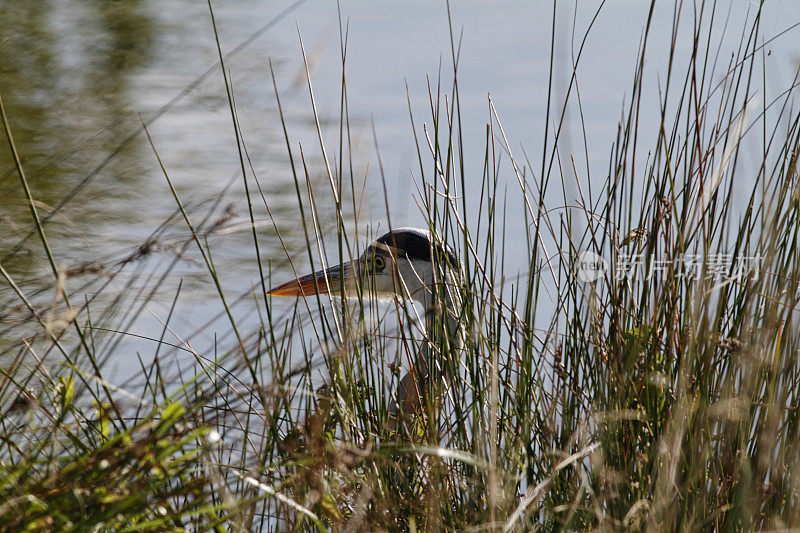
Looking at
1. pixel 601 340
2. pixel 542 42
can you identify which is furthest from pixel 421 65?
pixel 601 340

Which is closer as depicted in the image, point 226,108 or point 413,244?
point 413,244

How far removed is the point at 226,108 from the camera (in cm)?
732

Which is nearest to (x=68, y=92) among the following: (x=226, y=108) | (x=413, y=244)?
(x=226, y=108)

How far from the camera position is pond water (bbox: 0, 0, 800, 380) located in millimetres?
5109

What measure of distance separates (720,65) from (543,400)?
3.34 m

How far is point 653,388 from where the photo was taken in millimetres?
1679

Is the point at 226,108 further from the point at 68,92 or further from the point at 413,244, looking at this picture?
the point at 413,244

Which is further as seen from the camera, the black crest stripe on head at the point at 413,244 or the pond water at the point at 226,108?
the pond water at the point at 226,108

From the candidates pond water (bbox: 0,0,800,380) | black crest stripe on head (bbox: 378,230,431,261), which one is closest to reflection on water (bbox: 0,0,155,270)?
pond water (bbox: 0,0,800,380)

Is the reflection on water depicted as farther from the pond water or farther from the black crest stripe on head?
the black crest stripe on head

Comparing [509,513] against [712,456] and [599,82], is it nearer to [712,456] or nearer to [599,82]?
[712,456]

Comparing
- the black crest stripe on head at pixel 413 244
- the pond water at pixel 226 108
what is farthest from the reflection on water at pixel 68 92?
the black crest stripe on head at pixel 413 244

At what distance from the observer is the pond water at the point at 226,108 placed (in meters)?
5.11

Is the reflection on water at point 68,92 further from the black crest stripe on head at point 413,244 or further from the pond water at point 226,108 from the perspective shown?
the black crest stripe on head at point 413,244
